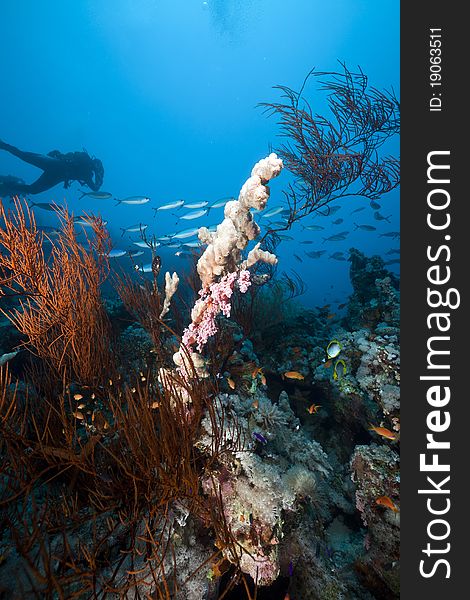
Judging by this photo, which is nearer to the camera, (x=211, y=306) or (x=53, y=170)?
(x=211, y=306)

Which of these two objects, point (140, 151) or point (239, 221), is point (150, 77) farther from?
point (239, 221)

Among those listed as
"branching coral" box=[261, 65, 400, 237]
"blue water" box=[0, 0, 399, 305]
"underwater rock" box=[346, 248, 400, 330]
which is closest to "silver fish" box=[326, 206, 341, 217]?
"underwater rock" box=[346, 248, 400, 330]

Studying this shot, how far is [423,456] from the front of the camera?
2105mm

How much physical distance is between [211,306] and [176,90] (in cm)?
13413

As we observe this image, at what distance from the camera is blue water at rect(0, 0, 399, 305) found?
78.1 metres

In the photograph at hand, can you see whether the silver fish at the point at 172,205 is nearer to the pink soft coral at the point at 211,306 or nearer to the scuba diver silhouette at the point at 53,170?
the pink soft coral at the point at 211,306

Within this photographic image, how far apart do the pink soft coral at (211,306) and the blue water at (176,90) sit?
64.8 meters

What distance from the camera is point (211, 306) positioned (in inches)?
138

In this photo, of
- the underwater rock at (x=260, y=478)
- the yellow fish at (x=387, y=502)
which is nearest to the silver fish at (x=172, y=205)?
the underwater rock at (x=260, y=478)

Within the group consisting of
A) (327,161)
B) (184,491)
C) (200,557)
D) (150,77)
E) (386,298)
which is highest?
(150,77)

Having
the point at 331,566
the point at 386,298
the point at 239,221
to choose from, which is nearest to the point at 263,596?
the point at 331,566

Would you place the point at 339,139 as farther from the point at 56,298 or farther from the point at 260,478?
the point at 260,478

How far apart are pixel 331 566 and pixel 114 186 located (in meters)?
137

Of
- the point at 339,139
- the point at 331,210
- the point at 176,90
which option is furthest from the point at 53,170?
the point at 176,90
